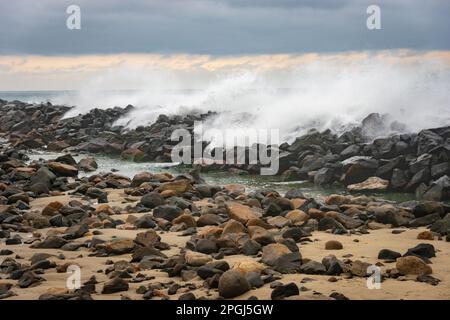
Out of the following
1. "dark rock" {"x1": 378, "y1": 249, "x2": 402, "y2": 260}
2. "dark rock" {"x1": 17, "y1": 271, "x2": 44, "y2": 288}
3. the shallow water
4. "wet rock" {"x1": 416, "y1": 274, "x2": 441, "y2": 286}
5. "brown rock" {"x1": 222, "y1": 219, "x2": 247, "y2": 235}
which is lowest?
the shallow water

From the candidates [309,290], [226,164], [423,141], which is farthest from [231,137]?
[309,290]

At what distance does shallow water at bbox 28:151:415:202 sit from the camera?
41.6ft

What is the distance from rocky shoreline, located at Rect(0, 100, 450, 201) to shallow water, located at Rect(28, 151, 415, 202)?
32 centimetres

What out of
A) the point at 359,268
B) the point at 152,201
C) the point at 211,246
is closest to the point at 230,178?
the point at 152,201

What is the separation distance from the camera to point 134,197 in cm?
1134

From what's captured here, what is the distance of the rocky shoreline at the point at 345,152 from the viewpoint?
1302 centimetres

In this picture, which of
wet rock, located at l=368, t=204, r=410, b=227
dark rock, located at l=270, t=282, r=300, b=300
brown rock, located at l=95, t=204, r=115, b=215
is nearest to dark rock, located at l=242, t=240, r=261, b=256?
dark rock, located at l=270, t=282, r=300, b=300

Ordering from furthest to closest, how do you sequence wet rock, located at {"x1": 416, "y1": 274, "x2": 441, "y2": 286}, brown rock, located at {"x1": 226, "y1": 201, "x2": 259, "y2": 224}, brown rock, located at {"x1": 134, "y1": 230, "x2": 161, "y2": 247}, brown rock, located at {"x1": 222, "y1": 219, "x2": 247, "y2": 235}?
1. brown rock, located at {"x1": 226, "y1": 201, "x2": 259, "y2": 224}
2. brown rock, located at {"x1": 222, "y1": 219, "x2": 247, "y2": 235}
3. brown rock, located at {"x1": 134, "y1": 230, "x2": 161, "y2": 247}
4. wet rock, located at {"x1": 416, "y1": 274, "x2": 441, "y2": 286}

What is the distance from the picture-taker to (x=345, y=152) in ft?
51.5

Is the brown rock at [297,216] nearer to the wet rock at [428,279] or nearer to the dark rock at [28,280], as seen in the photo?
the wet rock at [428,279]

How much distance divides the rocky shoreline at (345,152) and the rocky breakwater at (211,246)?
232cm

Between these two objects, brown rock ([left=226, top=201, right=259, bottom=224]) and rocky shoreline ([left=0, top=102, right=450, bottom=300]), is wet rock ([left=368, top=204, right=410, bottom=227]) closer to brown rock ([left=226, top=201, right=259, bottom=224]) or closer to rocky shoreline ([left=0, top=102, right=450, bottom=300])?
rocky shoreline ([left=0, top=102, right=450, bottom=300])

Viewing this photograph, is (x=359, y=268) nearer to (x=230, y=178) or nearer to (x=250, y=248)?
(x=250, y=248)

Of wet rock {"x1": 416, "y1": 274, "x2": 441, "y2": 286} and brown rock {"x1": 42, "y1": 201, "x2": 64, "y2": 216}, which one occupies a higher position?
brown rock {"x1": 42, "y1": 201, "x2": 64, "y2": 216}
